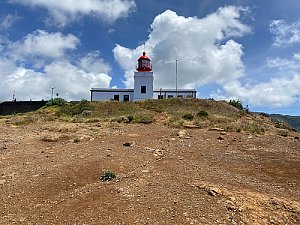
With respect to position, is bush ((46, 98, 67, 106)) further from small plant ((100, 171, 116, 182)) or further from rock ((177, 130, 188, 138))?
small plant ((100, 171, 116, 182))

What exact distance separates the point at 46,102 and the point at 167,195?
36252 mm

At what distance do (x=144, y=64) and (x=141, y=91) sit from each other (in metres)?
3.92

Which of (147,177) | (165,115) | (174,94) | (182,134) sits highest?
(174,94)

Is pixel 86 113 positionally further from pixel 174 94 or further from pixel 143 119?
pixel 174 94

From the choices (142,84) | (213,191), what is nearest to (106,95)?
(142,84)

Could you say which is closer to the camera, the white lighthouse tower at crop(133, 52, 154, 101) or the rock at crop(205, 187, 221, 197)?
the rock at crop(205, 187, 221, 197)

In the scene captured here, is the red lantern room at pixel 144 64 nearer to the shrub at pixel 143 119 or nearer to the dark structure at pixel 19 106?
the dark structure at pixel 19 106

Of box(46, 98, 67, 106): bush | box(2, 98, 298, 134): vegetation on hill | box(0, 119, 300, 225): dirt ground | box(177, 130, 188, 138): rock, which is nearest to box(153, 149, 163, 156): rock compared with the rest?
box(0, 119, 300, 225): dirt ground

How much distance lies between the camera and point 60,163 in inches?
518

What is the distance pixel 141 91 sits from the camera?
46.5 meters

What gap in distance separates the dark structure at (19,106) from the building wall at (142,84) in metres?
12.0

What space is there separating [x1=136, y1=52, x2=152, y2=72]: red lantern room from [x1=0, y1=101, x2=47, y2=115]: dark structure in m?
13.5

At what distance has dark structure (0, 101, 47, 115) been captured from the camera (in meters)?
43.9

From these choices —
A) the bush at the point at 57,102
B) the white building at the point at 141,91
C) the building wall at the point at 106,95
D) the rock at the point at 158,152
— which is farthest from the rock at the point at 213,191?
the building wall at the point at 106,95
